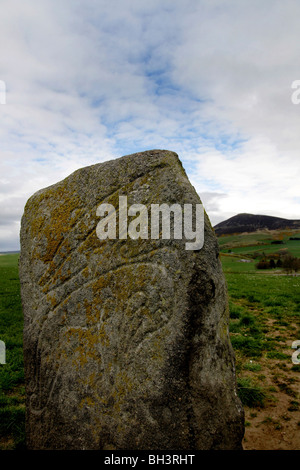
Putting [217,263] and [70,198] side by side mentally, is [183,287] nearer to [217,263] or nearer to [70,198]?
[217,263]

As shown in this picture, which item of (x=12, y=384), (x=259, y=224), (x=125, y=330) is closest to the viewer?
(x=125, y=330)

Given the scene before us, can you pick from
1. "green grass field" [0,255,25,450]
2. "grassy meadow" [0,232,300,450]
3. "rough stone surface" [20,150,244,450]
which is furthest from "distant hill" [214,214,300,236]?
"rough stone surface" [20,150,244,450]

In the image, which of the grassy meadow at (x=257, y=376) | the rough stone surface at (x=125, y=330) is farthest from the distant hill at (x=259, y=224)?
the rough stone surface at (x=125, y=330)

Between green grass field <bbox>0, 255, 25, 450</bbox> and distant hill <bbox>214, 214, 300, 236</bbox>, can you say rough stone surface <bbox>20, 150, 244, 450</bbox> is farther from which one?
distant hill <bbox>214, 214, 300, 236</bbox>

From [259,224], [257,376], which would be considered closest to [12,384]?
[257,376]

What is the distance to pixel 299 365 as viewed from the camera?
270 inches

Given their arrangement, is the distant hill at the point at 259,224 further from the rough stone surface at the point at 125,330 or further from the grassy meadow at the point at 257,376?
the rough stone surface at the point at 125,330

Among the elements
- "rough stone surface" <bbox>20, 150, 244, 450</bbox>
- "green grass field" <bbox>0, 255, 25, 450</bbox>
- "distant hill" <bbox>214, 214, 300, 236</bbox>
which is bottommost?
"green grass field" <bbox>0, 255, 25, 450</bbox>

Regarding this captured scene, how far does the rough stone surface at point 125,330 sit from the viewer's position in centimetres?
354

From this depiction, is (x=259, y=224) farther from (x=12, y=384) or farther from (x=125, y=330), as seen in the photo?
(x=125, y=330)

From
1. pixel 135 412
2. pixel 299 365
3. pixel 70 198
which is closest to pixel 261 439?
pixel 135 412

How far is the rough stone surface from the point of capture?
3.54 meters

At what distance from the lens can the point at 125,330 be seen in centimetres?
387

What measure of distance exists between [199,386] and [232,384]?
53 cm
